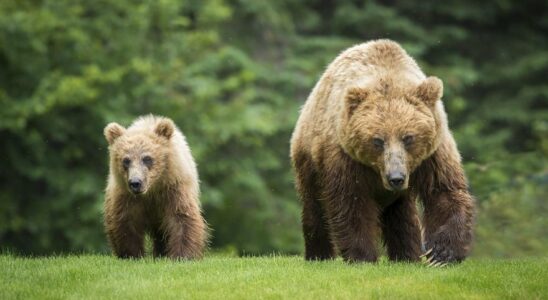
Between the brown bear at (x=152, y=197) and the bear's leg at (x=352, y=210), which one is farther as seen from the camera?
the brown bear at (x=152, y=197)

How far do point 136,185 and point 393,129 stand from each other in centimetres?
278

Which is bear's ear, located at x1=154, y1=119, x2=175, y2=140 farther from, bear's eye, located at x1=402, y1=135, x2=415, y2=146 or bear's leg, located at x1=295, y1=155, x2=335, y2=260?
bear's eye, located at x1=402, y1=135, x2=415, y2=146

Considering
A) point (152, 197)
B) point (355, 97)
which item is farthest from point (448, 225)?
point (152, 197)

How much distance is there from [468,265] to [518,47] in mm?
17194

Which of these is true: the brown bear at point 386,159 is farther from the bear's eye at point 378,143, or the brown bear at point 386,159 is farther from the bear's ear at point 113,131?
the bear's ear at point 113,131

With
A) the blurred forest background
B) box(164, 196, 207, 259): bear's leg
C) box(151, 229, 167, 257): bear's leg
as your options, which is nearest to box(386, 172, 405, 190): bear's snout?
box(164, 196, 207, 259): bear's leg

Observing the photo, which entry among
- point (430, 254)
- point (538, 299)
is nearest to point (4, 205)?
point (430, 254)

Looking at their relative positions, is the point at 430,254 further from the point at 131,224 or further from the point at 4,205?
the point at 4,205

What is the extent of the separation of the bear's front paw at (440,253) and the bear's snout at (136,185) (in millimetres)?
2938

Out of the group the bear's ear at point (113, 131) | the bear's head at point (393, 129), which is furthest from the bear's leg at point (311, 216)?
the bear's ear at point (113, 131)

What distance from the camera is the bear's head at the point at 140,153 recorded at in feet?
33.6

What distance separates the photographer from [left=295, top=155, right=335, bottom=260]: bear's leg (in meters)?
9.83

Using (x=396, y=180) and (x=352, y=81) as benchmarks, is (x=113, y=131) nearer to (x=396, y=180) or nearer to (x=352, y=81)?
(x=352, y=81)

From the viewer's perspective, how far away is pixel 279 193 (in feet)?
78.5
